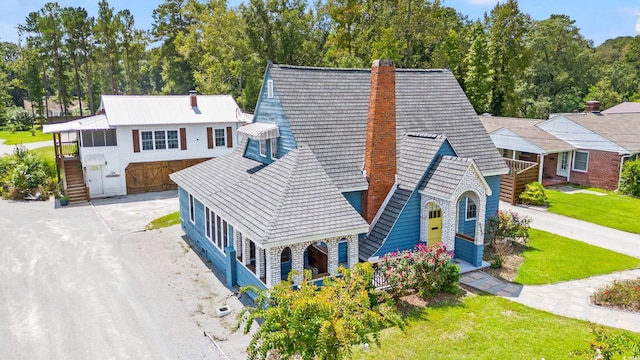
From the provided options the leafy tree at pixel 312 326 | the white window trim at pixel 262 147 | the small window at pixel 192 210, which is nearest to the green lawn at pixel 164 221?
the small window at pixel 192 210

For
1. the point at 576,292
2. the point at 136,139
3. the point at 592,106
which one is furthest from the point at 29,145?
the point at 592,106

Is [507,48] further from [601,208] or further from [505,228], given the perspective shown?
[505,228]

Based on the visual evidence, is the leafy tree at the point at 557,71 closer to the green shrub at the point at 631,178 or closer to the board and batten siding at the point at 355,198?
the green shrub at the point at 631,178

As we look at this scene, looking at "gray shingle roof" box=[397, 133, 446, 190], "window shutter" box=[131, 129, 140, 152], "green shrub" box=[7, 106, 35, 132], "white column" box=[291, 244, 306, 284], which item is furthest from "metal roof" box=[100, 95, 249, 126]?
"green shrub" box=[7, 106, 35, 132]

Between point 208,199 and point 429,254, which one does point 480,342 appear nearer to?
point 429,254

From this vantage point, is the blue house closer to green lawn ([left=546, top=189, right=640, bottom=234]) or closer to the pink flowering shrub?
the pink flowering shrub

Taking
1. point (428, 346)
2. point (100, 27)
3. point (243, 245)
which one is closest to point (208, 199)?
point (243, 245)
